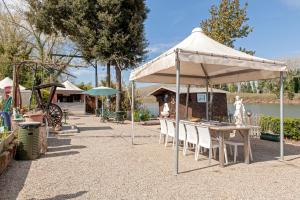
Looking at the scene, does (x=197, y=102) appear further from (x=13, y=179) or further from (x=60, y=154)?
(x=13, y=179)

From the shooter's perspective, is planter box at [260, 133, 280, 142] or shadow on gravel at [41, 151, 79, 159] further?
planter box at [260, 133, 280, 142]

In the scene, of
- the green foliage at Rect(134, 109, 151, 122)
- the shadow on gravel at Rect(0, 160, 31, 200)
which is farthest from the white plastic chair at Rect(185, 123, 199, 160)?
the green foliage at Rect(134, 109, 151, 122)

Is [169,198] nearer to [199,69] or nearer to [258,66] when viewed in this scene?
[258,66]

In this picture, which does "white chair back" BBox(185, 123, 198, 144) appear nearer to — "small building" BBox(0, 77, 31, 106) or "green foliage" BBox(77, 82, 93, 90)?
"small building" BBox(0, 77, 31, 106)

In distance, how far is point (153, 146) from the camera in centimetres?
800

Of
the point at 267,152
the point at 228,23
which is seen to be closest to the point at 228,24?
the point at 228,23

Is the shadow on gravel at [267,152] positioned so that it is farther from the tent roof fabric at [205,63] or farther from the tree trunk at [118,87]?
the tree trunk at [118,87]

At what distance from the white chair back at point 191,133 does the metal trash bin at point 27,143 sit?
3.80m

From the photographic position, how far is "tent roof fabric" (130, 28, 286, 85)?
209 inches

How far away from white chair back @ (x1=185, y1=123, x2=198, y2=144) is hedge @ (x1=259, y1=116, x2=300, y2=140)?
5789 millimetres

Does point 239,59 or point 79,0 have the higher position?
point 79,0

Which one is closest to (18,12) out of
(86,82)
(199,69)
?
(86,82)

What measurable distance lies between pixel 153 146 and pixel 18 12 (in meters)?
26.3

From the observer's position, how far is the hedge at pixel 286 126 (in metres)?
9.98
